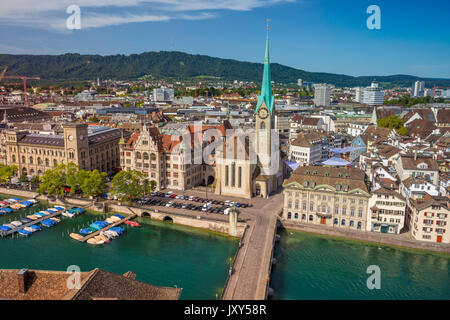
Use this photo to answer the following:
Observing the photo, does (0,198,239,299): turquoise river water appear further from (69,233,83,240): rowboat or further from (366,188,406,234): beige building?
(366,188,406,234): beige building

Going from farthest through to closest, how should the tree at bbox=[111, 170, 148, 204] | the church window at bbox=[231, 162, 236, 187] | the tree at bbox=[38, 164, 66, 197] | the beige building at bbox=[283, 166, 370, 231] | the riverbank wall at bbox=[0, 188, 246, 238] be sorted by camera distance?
1. the church window at bbox=[231, 162, 236, 187]
2. the tree at bbox=[38, 164, 66, 197]
3. the tree at bbox=[111, 170, 148, 204]
4. the riverbank wall at bbox=[0, 188, 246, 238]
5. the beige building at bbox=[283, 166, 370, 231]

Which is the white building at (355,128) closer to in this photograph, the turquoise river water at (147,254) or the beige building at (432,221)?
the beige building at (432,221)

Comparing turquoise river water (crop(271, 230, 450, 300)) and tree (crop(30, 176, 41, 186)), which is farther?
tree (crop(30, 176, 41, 186))

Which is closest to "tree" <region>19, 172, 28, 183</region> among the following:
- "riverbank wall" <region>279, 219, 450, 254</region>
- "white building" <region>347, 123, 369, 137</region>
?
"riverbank wall" <region>279, 219, 450, 254</region>

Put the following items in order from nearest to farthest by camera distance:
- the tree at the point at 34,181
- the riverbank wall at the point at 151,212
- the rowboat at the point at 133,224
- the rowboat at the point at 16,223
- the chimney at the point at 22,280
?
the chimney at the point at 22,280 < the riverbank wall at the point at 151,212 < the rowboat at the point at 16,223 < the rowboat at the point at 133,224 < the tree at the point at 34,181

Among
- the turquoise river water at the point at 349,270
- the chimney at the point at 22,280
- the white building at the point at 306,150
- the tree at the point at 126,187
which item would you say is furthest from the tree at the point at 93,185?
the white building at the point at 306,150

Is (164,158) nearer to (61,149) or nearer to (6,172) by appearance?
(61,149)

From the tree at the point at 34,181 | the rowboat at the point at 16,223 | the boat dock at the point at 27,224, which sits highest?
the tree at the point at 34,181
